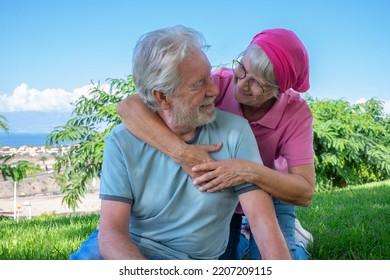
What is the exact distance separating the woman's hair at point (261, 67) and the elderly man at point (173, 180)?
172 mm

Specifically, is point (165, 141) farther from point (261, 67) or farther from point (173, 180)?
point (261, 67)

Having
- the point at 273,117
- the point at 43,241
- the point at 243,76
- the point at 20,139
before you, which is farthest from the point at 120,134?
the point at 20,139

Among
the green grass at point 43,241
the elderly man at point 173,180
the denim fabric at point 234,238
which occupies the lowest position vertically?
the green grass at point 43,241

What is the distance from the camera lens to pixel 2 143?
16.3ft

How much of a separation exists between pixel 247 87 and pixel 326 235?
3.44ft

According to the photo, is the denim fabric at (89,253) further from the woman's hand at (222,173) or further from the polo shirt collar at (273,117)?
the polo shirt collar at (273,117)

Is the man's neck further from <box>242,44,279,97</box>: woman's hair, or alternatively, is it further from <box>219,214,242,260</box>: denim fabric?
<box>219,214,242,260</box>: denim fabric

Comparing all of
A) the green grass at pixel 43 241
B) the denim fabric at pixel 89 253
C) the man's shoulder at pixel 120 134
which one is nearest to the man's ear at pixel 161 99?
the man's shoulder at pixel 120 134

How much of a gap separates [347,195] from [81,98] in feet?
8.65

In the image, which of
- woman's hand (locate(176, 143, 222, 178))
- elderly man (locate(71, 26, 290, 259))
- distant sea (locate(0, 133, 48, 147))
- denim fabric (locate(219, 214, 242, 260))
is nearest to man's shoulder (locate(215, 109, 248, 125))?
elderly man (locate(71, 26, 290, 259))

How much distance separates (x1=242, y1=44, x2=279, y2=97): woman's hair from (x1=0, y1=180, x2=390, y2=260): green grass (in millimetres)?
788

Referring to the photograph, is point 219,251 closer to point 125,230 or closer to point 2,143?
point 125,230

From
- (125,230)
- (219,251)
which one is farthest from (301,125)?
(125,230)

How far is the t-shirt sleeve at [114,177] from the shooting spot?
154cm
